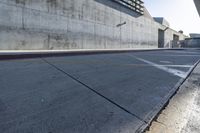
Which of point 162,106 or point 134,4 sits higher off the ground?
point 134,4

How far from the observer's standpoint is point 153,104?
154 inches

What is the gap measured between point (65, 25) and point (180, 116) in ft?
54.2

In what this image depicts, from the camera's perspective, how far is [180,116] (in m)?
3.53

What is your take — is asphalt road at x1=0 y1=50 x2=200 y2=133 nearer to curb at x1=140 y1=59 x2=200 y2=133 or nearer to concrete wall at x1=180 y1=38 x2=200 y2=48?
curb at x1=140 y1=59 x2=200 y2=133

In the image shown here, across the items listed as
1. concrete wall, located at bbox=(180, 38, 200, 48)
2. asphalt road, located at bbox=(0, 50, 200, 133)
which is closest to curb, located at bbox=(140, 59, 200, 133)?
asphalt road, located at bbox=(0, 50, 200, 133)

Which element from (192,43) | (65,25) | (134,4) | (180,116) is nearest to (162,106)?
(180,116)

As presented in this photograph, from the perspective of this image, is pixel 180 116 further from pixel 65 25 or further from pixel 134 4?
pixel 134 4

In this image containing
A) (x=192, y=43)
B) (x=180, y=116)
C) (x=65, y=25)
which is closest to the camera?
(x=180, y=116)

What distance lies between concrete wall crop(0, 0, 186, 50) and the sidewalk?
1222 centimetres

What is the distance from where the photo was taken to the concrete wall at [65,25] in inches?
559

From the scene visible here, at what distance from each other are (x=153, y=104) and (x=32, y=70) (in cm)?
340

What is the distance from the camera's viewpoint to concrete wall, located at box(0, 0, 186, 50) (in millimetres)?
14203

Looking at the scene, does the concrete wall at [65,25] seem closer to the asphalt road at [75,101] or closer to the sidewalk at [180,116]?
the asphalt road at [75,101]

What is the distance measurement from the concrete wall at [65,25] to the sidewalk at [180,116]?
12223mm
